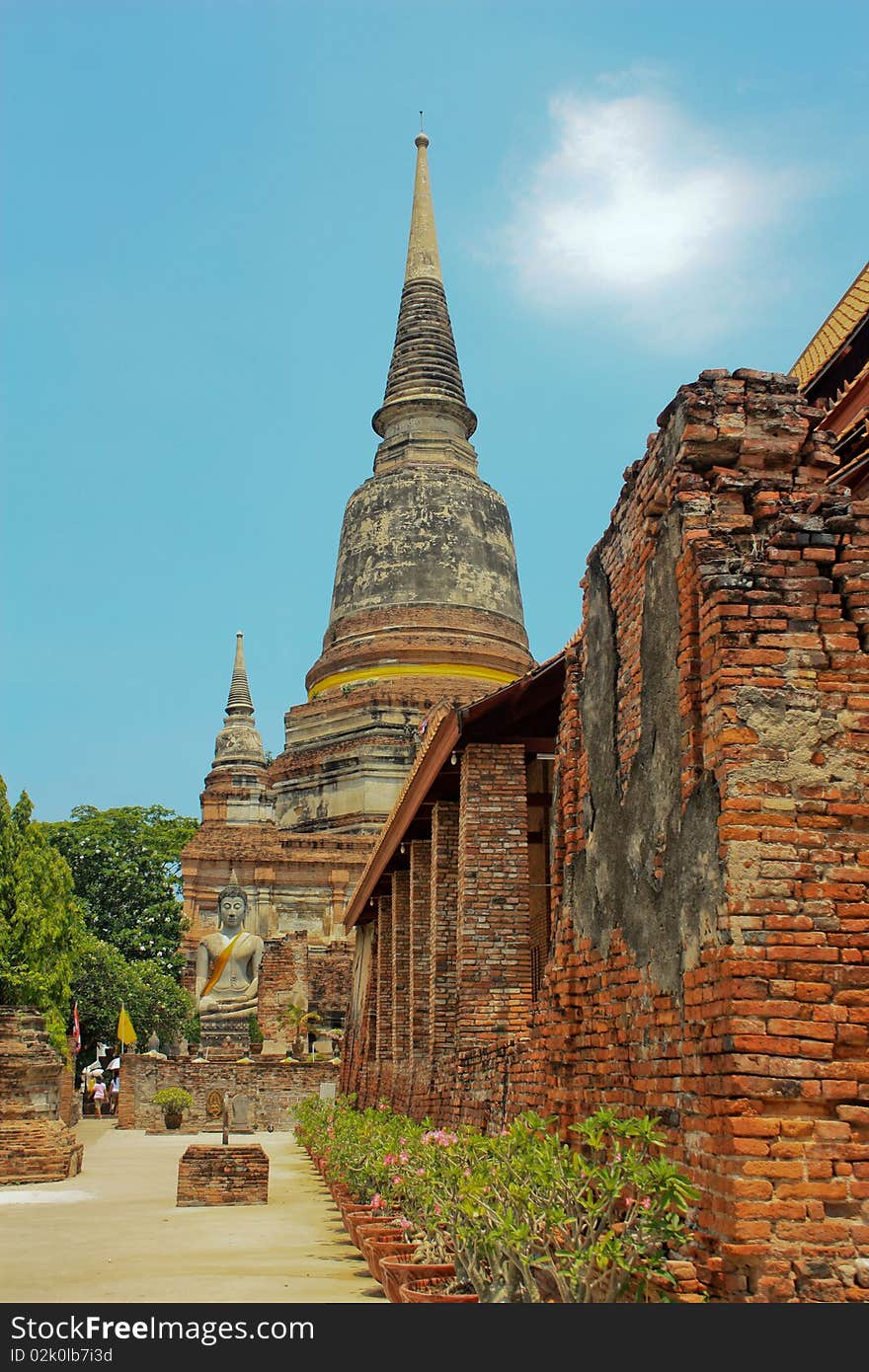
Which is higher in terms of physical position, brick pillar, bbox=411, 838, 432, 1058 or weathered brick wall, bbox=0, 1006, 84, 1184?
brick pillar, bbox=411, 838, 432, 1058

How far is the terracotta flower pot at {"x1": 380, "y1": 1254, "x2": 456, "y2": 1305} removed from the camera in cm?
663

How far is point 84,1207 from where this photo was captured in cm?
1377

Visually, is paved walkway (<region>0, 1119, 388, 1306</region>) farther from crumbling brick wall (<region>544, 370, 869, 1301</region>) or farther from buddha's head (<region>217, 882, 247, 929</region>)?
buddha's head (<region>217, 882, 247, 929</region>)

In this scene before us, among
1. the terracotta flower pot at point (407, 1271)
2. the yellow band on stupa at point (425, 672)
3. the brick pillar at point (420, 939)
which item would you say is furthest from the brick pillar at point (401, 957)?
the yellow band on stupa at point (425, 672)

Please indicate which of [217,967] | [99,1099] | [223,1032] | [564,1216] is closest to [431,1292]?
[564,1216]

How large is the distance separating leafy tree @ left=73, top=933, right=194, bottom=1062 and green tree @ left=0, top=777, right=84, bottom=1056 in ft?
22.1

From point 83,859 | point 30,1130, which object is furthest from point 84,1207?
point 83,859

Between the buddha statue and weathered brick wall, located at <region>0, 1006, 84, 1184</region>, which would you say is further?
the buddha statue

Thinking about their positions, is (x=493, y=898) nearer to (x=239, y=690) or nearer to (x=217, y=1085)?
(x=217, y=1085)

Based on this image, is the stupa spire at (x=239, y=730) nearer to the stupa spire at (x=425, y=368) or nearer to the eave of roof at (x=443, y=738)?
the stupa spire at (x=425, y=368)

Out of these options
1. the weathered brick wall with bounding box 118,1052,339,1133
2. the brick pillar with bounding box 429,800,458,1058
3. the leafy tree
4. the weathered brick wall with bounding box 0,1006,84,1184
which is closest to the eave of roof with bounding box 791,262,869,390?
the brick pillar with bounding box 429,800,458,1058
